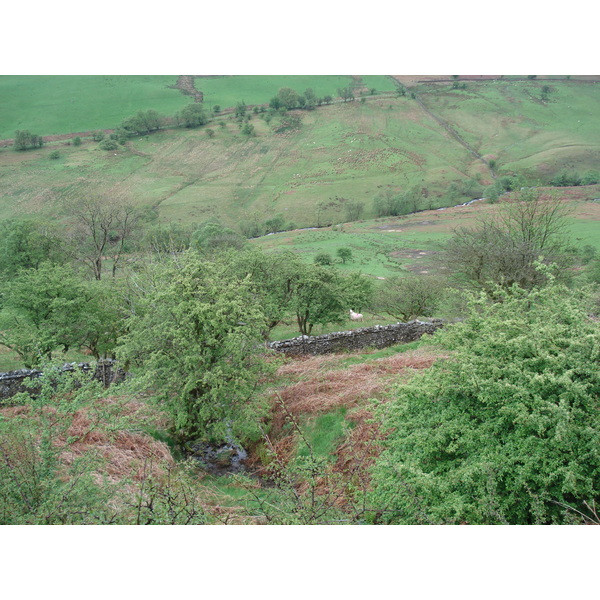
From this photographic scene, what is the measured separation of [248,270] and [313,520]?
16.6m

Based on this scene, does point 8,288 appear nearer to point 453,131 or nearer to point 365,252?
point 365,252

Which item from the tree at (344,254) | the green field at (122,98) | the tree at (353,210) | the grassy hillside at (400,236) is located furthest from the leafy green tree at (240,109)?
the tree at (344,254)

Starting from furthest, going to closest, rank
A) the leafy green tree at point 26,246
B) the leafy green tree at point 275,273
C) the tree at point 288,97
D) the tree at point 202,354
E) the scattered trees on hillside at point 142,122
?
the tree at point 288,97 < the scattered trees on hillside at point 142,122 < the leafy green tree at point 26,246 < the leafy green tree at point 275,273 < the tree at point 202,354

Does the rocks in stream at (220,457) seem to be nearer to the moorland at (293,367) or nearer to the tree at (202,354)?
the moorland at (293,367)

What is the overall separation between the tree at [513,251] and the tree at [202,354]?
11111 mm

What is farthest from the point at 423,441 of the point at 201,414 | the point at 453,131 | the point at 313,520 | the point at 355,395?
the point at 453,131

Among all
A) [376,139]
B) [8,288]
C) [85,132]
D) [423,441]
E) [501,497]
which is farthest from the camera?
[376,139]

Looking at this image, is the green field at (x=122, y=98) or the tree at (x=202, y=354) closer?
the tree at (x=202, y=354)

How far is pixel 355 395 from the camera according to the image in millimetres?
12664

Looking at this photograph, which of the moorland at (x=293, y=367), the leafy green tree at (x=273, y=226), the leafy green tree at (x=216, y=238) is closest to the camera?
the moorland at (x=293, y=367)

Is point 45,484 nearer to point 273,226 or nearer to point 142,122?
point 273,226

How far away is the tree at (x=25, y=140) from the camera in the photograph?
6153cm

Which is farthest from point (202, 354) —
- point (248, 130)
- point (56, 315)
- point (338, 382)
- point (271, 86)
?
point (248, 130)

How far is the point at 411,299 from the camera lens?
101 feet
